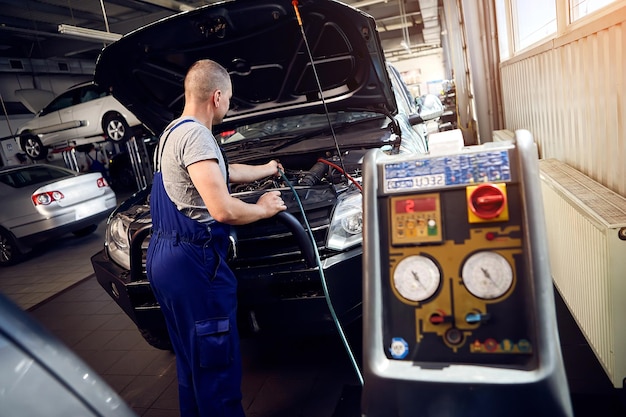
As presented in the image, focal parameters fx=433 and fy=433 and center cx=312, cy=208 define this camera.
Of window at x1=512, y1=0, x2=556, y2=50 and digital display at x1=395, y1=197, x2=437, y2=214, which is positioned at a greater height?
window at x1=512, y1=0, x2=556, y2=50

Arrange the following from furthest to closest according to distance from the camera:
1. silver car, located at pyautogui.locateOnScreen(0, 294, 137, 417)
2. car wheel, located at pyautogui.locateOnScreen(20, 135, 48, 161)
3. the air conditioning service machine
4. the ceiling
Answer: car wheel, located at pyautogui.locateOnScreen(20, 135, 48, 161), the ceiling, the air conditioning service machine, silver car, located at pyautogui.locateOnScreen(0, 294, 137, 417)

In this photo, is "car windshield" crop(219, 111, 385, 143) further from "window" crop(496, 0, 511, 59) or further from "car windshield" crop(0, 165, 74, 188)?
"car windshield" crop(0, 165, 74, 188)

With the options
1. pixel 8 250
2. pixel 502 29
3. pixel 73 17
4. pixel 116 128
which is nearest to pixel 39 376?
A: pixel 502 29

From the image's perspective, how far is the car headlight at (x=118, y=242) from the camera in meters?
2.56

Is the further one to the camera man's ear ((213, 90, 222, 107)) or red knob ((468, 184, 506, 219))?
man's ear ((213, 90, 222, 107))

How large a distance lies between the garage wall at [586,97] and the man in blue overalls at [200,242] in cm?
162

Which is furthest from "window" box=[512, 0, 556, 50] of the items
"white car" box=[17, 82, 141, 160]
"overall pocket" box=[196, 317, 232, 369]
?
"white car" box=[17, 82, 141, 160]

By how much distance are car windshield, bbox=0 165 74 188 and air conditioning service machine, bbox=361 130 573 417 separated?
6690 millimetres

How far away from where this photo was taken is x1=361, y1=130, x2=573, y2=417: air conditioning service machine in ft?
3.92

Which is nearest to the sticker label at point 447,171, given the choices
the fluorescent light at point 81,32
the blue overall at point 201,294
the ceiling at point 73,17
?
the blue overall at point 201,294

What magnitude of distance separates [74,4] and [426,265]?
11130mm

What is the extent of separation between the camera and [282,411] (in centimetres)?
220

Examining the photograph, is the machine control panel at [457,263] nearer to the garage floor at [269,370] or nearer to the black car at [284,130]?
the black car at [284,130]

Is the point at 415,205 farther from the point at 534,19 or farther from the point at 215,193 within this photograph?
the point at 534,19
